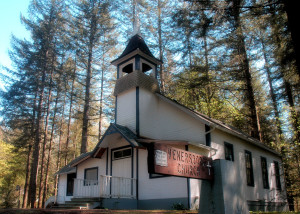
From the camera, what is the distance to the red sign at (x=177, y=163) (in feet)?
13.4

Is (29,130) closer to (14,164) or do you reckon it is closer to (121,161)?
(14,164)

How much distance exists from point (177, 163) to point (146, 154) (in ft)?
25.3

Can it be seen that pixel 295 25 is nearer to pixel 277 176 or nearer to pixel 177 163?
pixel 177 163

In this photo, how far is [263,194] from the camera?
577 inches

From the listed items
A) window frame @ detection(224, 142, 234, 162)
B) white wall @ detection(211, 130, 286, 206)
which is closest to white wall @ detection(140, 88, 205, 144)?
white wall @ detection(211, 130, 286, 206)

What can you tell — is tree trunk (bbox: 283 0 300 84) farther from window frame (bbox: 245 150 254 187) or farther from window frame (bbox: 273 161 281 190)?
window frame (bbox: 273 161 281 190)

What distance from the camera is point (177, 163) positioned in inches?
179

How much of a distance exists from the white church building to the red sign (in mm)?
3585

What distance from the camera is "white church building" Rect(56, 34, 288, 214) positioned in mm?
10883

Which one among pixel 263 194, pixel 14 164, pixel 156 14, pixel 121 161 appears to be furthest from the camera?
pixel 14 164

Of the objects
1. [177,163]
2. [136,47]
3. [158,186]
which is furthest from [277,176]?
[177,163]

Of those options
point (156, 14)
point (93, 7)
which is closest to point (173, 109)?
point (156, 14)

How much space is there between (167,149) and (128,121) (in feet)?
30.3

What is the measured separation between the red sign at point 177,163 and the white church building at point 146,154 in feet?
11.8
